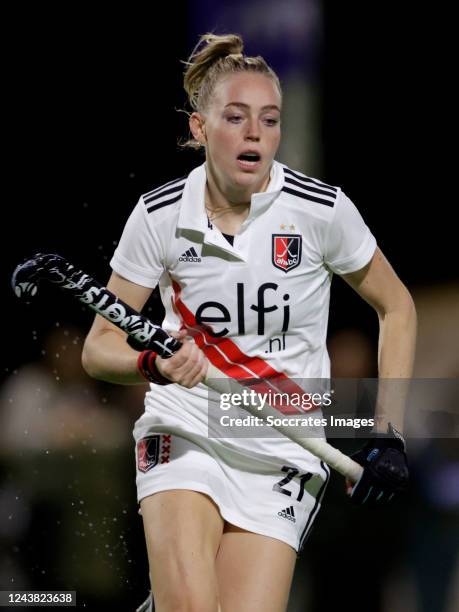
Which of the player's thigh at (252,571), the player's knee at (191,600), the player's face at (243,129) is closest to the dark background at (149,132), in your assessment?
the player's face at (243,129)

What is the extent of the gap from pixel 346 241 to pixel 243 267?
0.95 ft

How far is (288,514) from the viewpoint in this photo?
105 inches

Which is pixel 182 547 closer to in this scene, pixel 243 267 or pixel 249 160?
pixel 243 267

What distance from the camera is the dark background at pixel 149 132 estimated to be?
4.18 metres

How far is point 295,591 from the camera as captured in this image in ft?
12.5

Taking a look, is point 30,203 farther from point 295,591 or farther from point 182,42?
point 295,591

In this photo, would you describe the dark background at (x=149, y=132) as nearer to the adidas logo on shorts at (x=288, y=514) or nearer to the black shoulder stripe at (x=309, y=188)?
the black shoulder stripe at (x=309, y=188)

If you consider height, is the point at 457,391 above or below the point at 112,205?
below

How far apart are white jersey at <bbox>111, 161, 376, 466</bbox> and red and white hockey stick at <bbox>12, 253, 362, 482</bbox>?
0.36 ft

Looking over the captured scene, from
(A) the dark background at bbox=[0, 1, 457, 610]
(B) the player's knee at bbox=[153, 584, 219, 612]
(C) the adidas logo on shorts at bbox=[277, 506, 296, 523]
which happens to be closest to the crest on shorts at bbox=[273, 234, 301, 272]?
(C) the adidas logo on shorts at bbox=[277, 506, 296, 523]

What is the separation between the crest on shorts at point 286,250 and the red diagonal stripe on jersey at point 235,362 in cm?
24

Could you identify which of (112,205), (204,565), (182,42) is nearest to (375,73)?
(182,42)

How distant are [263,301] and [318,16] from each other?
1.94 metres

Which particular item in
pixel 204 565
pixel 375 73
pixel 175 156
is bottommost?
pixel 204 565
